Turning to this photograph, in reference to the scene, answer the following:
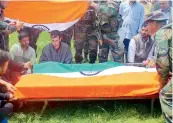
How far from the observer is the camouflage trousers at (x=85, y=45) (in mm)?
7002

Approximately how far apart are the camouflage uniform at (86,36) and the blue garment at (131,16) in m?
0.61

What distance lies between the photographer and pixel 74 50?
7.43 meters

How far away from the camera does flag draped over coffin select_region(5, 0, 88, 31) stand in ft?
22.9

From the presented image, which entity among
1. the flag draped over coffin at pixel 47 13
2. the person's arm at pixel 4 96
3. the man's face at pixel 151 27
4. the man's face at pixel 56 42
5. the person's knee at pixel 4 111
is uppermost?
the flag draped over coffin at pixel 47 13

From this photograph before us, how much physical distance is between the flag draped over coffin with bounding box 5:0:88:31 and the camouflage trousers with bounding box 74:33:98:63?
371mm

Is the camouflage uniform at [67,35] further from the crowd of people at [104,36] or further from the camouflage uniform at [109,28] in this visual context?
the camouflage uniform at [109,28]

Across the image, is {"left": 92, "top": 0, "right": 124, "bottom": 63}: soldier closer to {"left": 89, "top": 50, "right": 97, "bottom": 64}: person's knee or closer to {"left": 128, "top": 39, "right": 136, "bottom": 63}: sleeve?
{"left": 89, "top": 50, "right": 97, "bottom": 64}: person's knee

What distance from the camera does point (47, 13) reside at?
7.14 m

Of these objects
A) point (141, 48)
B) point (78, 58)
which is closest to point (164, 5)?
point (141, 48)

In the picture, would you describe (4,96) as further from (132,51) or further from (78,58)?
(78,58)

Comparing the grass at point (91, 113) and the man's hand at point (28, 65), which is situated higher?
the man's hand at point (28, 65)

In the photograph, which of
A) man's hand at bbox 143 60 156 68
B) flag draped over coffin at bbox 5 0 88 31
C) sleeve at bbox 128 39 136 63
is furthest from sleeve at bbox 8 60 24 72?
man's hand at bbox 143 60 156 68

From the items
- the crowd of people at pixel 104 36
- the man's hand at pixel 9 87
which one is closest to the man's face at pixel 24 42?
the crowd of people at pixel 104 36

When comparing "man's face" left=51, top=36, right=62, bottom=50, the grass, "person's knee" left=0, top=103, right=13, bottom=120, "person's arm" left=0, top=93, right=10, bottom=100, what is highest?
"man's face" left=51, top=36, right=62, bottom=50
